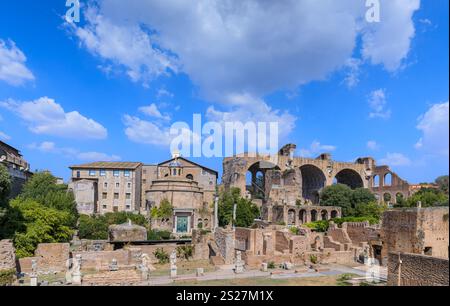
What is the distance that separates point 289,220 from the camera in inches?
1747

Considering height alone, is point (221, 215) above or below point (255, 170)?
below

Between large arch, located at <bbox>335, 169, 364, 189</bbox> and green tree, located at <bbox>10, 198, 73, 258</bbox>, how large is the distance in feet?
167

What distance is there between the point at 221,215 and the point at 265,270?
21490mm

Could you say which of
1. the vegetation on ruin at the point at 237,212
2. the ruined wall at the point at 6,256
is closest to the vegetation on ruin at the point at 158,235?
the vegetation on ruin at the point at 237,212

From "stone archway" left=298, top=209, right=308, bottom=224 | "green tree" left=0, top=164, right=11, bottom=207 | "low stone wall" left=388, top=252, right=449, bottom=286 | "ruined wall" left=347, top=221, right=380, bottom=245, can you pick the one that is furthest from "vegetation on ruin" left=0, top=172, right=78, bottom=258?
"stone archway" left=298, top=209, right=308, bottom=224

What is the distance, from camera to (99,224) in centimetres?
3347

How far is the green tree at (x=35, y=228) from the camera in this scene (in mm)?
19266

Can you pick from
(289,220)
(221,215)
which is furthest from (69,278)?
(289,220)

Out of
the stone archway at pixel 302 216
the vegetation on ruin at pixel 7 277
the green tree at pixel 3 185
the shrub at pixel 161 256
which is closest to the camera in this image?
the vegetation on ruin at pixel 7 277

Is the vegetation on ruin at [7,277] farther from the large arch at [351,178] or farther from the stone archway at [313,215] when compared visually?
the large arch at [351,178]

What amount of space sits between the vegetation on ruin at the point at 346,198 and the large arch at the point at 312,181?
1144 centimetres

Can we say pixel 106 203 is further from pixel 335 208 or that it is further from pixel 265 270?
pixel 265 270

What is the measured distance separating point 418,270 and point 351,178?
58135 mm

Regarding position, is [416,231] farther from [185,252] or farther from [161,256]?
[161,256]
